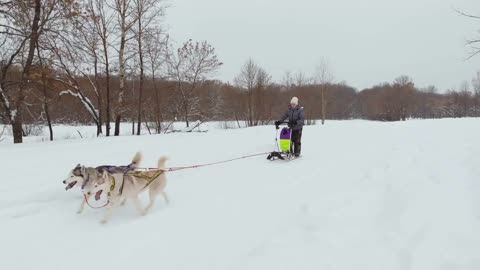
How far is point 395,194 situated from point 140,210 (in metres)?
4.61

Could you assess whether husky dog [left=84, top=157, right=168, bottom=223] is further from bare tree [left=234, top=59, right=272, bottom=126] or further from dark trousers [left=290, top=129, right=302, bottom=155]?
bare tree [left=234, top=59, right=272, bottom=126]

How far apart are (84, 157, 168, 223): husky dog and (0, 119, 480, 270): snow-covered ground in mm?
275

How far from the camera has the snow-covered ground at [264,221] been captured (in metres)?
3.65

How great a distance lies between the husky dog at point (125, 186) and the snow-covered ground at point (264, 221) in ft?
0.90

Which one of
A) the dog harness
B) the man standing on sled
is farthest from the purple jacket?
the dog harness

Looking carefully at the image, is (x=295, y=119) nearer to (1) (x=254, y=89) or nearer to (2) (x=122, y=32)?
(2) (x=122, y=32)

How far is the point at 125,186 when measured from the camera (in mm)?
4949

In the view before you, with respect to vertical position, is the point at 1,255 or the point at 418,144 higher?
the point at 418,144

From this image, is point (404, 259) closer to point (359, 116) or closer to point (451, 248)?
point (451, 248)

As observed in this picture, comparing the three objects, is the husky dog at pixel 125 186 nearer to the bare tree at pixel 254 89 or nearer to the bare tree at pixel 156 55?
the bare tree at pixel 156 55

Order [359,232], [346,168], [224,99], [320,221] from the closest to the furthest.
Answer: [359,232]
[320,221]
[346,168]
[224,99]

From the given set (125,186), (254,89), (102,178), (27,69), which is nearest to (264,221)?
(125,186)

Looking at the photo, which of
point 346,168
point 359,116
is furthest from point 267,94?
point 359,116

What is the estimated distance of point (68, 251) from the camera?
3.95 m
